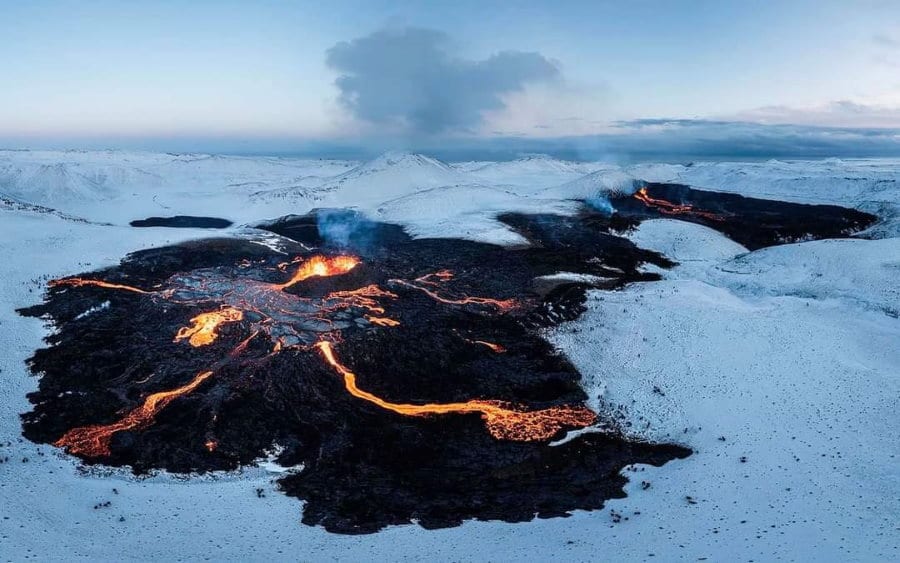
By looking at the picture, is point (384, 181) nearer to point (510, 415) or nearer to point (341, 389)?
point (341, 389)

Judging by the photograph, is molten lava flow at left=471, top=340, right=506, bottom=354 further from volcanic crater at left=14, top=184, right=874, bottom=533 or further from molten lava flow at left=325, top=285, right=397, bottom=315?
molten lava flow at left=325, top=285, right=397, bottom=315

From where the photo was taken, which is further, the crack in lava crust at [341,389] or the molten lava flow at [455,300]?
the molten lava flow at [455,300]

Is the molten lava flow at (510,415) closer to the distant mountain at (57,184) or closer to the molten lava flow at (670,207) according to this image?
the molten lava flow at (670,207)

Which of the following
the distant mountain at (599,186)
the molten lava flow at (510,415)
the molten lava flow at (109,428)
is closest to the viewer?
the molten lava flow at (109,428)

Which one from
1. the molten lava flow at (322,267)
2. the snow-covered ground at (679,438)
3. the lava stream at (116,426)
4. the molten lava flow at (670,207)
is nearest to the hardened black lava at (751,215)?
the molten lava flow at (670,207)

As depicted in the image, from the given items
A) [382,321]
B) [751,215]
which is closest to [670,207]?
[751,215]

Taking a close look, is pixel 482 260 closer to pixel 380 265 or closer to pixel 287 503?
pixel 380 265

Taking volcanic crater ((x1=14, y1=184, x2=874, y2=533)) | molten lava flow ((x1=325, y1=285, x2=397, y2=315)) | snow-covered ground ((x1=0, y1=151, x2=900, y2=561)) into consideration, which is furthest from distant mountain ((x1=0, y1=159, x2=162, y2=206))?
molten lava flow ((x1=325, y1=285, x2=397, y2=315))
